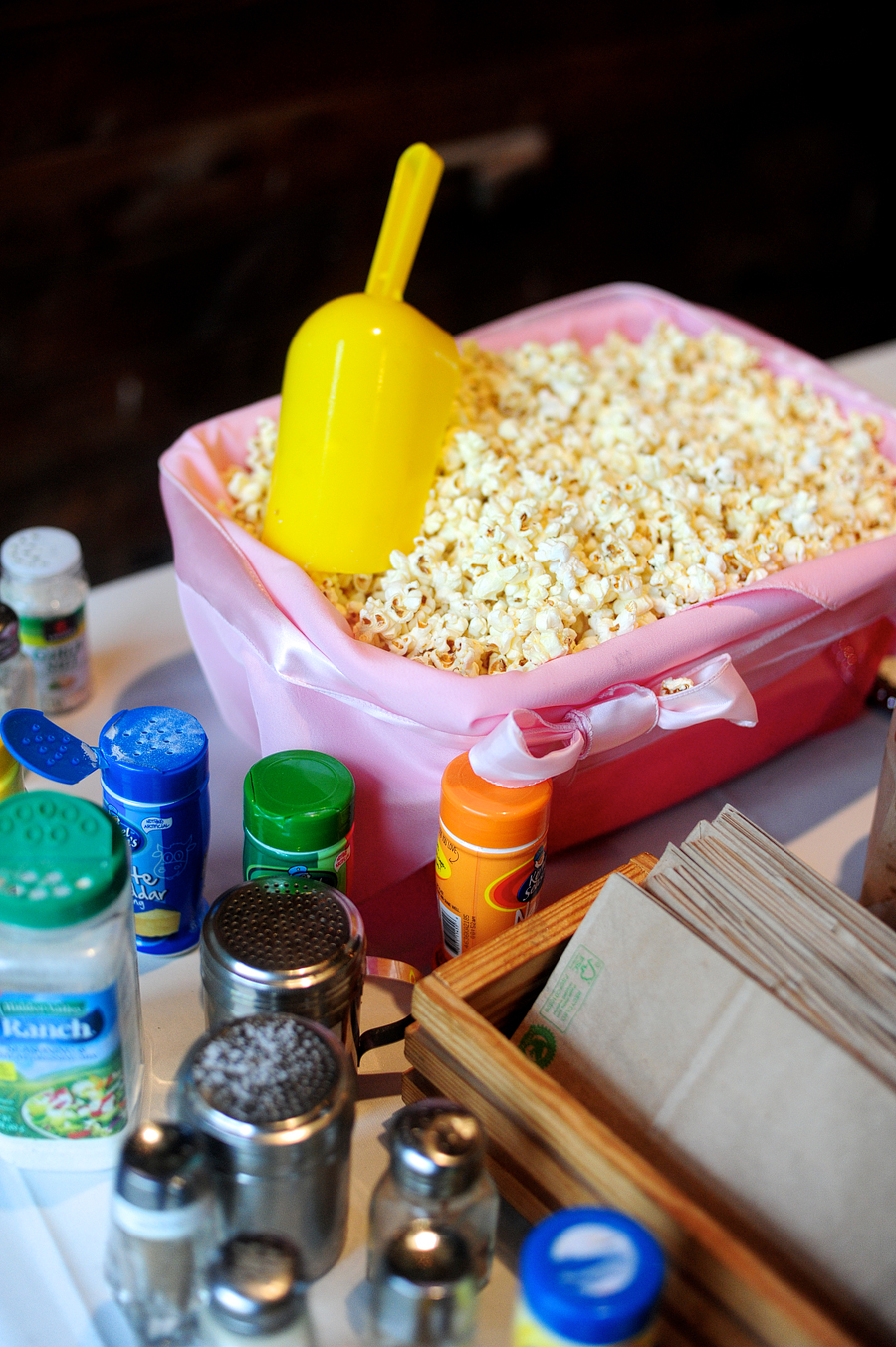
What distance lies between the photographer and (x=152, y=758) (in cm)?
80

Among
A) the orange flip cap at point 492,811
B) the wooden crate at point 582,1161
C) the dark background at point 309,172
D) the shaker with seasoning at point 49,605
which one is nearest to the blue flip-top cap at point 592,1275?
the wooden crate at point 582,1161

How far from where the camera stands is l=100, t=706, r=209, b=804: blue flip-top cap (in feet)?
2.58

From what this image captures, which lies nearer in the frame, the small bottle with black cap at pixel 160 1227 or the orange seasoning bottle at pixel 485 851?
the small bottle with black cap at pixel 160 1227

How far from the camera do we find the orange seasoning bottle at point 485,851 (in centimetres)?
76

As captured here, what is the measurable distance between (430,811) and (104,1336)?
1.28ft

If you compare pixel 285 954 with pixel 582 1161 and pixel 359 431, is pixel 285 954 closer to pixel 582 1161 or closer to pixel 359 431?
pixel 582 1161

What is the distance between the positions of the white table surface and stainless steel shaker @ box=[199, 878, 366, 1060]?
109 millimetres

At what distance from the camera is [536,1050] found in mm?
714

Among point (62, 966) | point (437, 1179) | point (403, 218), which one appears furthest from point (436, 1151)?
point (403, 218)

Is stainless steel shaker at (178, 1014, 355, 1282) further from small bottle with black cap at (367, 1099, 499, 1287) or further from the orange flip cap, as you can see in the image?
the orange flip cap

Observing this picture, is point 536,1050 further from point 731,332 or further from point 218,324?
point 218,324

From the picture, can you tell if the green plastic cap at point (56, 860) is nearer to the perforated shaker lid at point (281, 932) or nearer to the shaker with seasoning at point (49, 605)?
the perforated shaker lid at point (281, 932)

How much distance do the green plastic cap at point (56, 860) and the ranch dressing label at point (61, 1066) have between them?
0.18ft

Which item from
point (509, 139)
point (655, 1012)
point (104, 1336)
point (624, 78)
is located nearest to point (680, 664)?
point (655, 1012)
